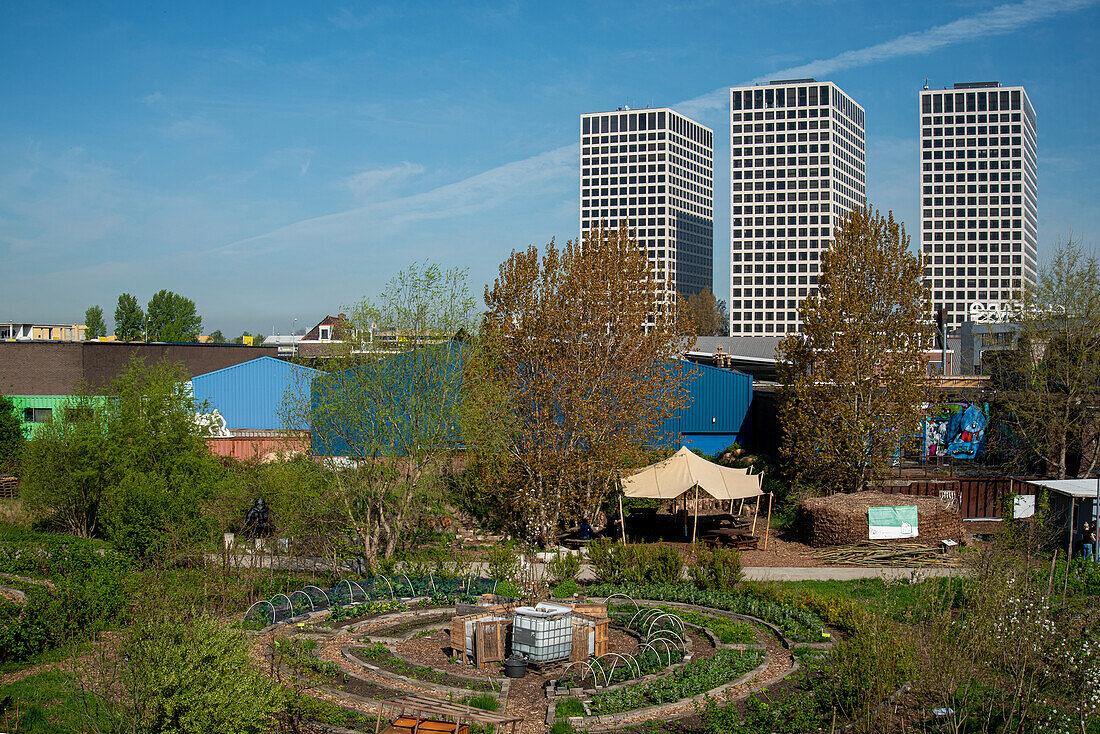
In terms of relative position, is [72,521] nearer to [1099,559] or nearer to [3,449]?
[3,449]

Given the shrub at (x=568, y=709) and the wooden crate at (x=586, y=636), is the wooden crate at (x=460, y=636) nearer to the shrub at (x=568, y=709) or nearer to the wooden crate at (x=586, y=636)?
the wooden crate at (x=586, y=636)

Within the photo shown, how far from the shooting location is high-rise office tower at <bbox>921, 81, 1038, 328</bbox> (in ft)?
481

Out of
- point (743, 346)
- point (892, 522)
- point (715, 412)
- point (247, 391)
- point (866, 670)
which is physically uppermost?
point (743, 346)

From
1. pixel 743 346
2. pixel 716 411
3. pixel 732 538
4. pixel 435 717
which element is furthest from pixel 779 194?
pixel 435 717

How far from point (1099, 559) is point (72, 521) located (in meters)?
25.2

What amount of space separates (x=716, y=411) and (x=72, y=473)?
22.6m

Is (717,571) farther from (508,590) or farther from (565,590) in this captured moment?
(508,590)

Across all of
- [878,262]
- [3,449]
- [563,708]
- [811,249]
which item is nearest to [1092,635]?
[563,708]

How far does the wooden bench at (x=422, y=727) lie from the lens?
8.43 m

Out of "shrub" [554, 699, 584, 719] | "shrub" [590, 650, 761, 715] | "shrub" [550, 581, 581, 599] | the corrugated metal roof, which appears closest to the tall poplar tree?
"shrub" [550, 581, 581, 599]

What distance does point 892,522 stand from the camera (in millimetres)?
20641

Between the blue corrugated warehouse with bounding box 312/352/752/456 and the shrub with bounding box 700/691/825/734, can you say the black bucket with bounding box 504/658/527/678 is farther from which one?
the blue corrugated warehouse with bounding box 312/352/752/456

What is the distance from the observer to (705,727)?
9.09 metres

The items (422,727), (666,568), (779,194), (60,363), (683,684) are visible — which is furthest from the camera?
(779,194)
